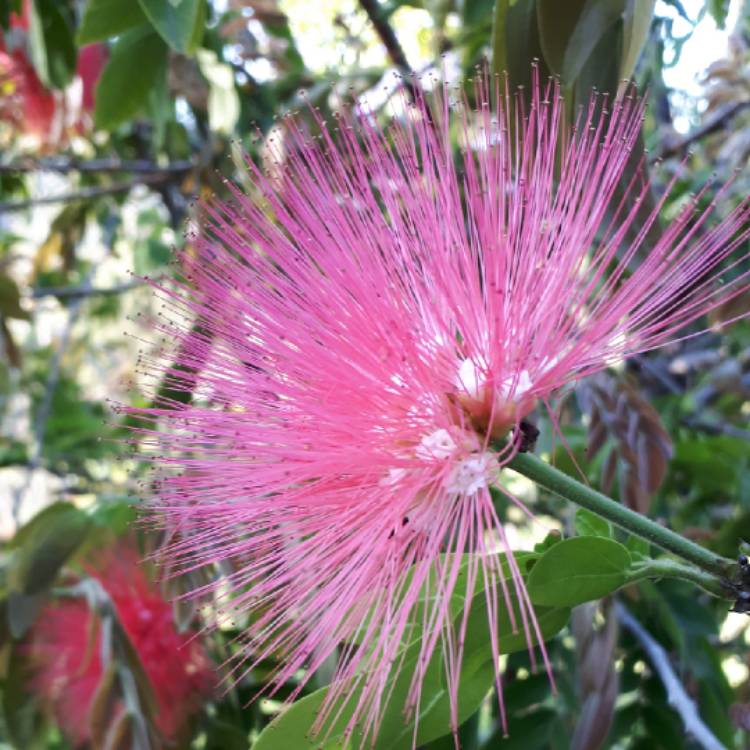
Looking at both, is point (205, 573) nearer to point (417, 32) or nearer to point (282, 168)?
point (282, 168)

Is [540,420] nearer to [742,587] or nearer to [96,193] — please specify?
[742,587]

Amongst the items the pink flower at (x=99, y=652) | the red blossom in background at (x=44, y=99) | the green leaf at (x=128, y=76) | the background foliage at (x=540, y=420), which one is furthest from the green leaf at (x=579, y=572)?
the red blossom in background at (x=44, y=99)

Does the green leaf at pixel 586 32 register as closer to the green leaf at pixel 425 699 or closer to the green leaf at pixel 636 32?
the green leaf at pixel 636 32

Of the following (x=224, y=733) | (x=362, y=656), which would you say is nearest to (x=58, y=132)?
(x=224, y=733)

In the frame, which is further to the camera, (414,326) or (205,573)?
(205,573)

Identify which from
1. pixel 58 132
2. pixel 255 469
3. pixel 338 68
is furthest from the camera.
→ pixel 58 132

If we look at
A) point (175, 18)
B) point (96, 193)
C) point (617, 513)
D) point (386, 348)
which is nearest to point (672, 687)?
point (617, 513)

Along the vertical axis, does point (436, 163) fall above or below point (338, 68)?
below
